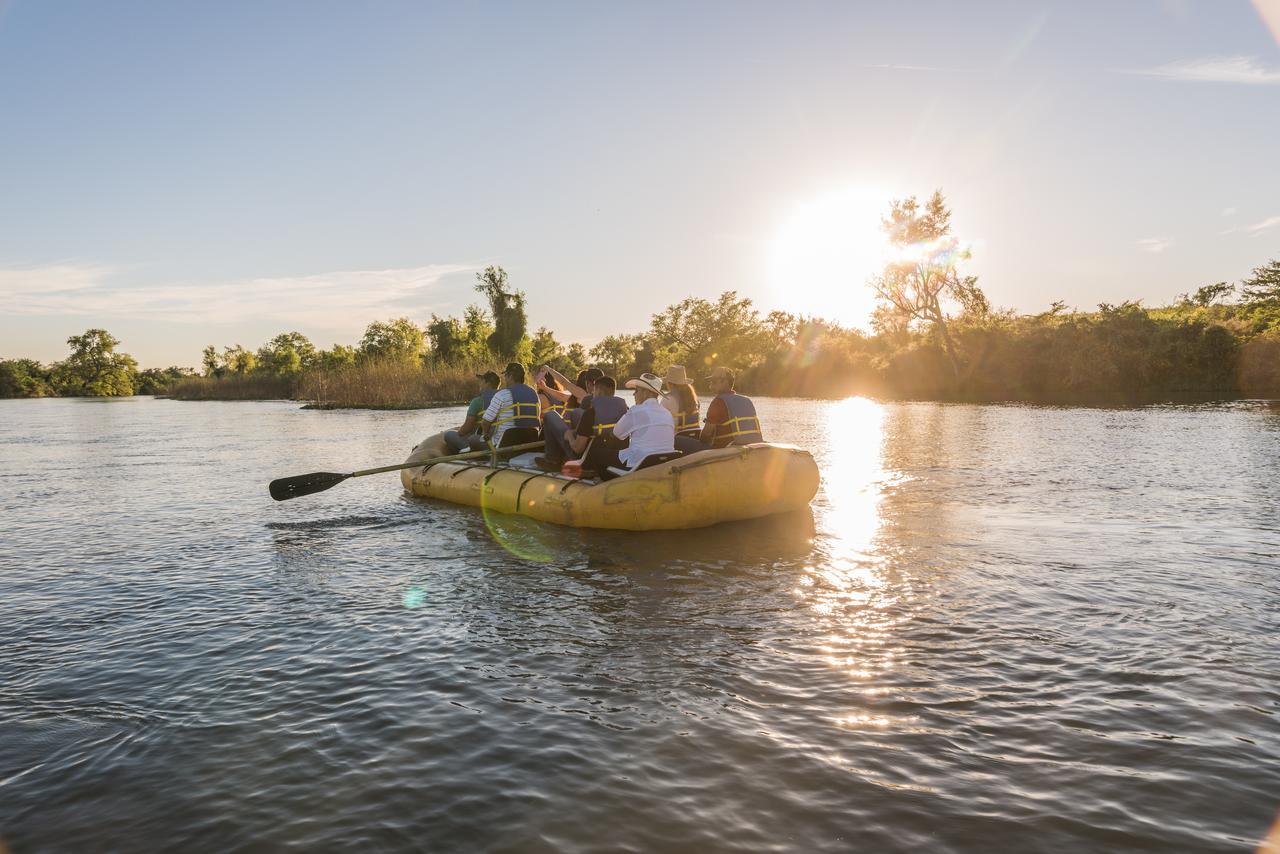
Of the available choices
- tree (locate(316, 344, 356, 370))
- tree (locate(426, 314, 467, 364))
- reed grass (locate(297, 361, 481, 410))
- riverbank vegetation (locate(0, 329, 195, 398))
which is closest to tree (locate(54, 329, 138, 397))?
riverbank vegetation (locate(0, 329, 195, 398))

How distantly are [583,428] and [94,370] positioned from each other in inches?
4678

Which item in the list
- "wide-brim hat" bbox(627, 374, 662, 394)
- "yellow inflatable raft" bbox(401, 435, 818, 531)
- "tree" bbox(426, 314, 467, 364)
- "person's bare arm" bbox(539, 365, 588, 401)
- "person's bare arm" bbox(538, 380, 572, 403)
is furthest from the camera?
"tree" bbox(426, 314, 467, 364)

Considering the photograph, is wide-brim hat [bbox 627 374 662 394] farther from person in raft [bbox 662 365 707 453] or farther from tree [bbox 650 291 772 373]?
tree [bbox 650 291 772 373]

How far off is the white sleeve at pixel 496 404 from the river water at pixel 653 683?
5.94ft

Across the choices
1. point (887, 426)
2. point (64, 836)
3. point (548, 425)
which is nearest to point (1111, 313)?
point (887, 426)

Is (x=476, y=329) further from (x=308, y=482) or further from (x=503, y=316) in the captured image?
(x=308, y=482)

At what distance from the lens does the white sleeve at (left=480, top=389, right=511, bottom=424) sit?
11547 mm

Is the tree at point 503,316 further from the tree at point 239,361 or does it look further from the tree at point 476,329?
the tree at point 239,361

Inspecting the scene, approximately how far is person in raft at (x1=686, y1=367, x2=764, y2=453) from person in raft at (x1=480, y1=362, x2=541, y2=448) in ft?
9.15

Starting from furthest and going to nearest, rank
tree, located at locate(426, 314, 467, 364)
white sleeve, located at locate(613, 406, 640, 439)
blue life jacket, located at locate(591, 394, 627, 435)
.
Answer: tree, located at locate(426, 314, 467, 364) < blue life jacket, located at locate(591, 394, 627, 435) < white sleeve, located at locate(613, 406, 640, 439)

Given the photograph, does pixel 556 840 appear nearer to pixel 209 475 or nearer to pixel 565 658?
pixel 565 658

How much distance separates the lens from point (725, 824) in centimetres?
335

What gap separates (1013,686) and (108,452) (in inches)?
913

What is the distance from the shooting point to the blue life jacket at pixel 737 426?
10.1 metres
